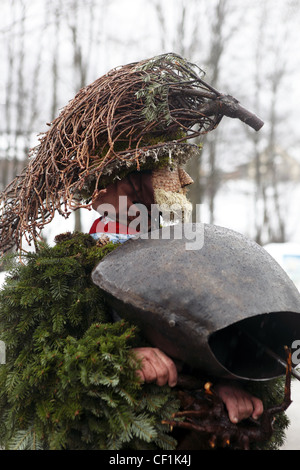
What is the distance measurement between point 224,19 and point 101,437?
24.3 feet

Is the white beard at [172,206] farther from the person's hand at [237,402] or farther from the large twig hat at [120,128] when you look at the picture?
the person's hand at [237,402]

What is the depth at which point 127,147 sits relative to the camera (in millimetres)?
1684

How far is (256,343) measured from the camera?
1.41 meters

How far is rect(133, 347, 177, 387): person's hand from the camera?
1.33 m

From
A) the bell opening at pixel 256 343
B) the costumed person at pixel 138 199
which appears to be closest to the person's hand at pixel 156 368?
the bell opening at pixel 256 343

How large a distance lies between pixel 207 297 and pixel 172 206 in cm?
67

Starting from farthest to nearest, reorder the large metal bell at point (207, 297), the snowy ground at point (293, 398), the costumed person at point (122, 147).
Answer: the snowy ground at point (293, 398) → the costumed person at point (122, 147) → the large metal bell at point (207, 297)

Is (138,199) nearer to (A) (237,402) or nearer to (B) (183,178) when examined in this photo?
(B) (183,178)

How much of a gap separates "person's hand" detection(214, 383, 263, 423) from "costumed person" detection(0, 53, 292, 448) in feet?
0.07

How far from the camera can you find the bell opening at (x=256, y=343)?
1396mm

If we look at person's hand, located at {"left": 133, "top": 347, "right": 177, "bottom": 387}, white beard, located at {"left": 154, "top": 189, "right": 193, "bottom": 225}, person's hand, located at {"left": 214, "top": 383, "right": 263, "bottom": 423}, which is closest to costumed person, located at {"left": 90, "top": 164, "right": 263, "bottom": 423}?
white beard, located at {"left": 154, "top": 189, "right": 193, "bottom": 225}

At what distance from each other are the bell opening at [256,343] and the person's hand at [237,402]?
0.06 meters
